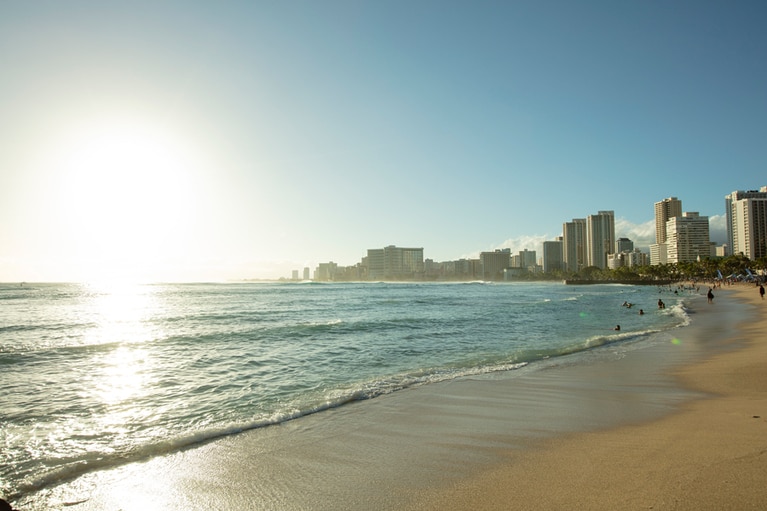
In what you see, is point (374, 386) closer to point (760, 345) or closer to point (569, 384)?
point (569, 384)

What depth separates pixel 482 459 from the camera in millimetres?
5430

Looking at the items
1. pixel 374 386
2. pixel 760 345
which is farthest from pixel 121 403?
pixel 760 345

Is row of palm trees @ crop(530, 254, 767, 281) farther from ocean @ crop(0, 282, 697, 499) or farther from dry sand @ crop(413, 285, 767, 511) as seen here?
dry sand @ crop(413, 285, 767, 511)

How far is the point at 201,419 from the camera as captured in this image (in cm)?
826

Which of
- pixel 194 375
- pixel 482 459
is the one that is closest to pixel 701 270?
pixel 194 375

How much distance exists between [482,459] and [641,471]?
179 centimetres

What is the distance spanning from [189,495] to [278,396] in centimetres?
533

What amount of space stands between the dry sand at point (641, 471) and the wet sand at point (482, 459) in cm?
2

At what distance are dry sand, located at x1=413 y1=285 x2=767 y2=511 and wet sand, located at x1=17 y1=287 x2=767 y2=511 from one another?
2 cm

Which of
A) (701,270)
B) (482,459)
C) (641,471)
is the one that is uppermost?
(701,270)

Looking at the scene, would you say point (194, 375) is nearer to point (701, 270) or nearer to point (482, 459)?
point (482, 459)

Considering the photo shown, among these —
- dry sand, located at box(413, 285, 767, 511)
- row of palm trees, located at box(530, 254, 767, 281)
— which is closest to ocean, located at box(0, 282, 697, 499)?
dry sand, located at box(413, 285, 767, 511)

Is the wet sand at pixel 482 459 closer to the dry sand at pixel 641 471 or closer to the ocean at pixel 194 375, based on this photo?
the dry sand at pixel 641 471

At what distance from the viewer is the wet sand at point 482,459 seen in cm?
431
